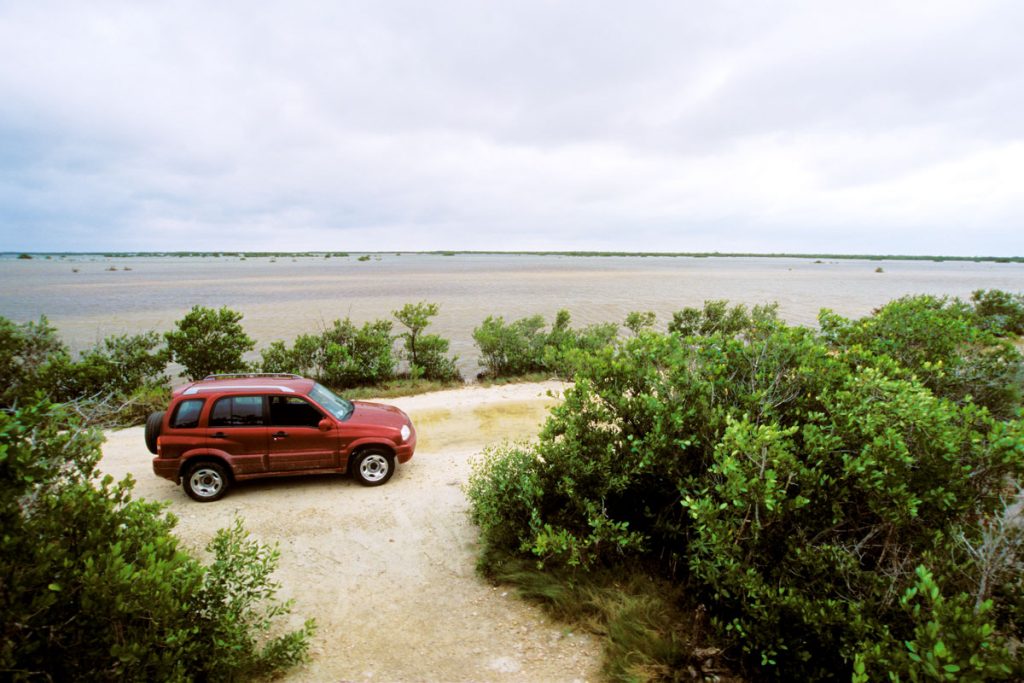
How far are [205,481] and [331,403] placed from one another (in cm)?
247

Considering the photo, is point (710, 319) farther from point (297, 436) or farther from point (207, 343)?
point (207, 343)

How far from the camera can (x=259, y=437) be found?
8062mm

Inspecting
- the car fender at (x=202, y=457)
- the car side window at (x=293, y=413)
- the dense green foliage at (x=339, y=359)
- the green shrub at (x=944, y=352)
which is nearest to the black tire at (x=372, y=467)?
the car side window at (x=293, y=413)

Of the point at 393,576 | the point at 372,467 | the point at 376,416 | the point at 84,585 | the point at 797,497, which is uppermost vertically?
the point at 797,497

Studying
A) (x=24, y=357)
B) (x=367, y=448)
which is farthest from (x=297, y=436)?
(x=24, y=357)

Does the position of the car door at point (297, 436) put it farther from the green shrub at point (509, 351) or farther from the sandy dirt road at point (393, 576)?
the green shrub at point (509, 351)

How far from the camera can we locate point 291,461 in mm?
8234

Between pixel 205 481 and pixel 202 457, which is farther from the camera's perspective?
pixel 205 481

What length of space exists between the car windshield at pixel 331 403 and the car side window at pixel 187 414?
182cm

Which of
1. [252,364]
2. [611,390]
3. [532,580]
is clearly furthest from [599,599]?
[252,364]

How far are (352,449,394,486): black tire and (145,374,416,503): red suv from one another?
18 millimetres

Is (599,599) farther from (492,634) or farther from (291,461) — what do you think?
(291,461)

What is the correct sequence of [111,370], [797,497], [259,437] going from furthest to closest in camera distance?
[111,370] < [259,437] < [797,497]

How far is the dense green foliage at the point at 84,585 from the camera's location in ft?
9.92
